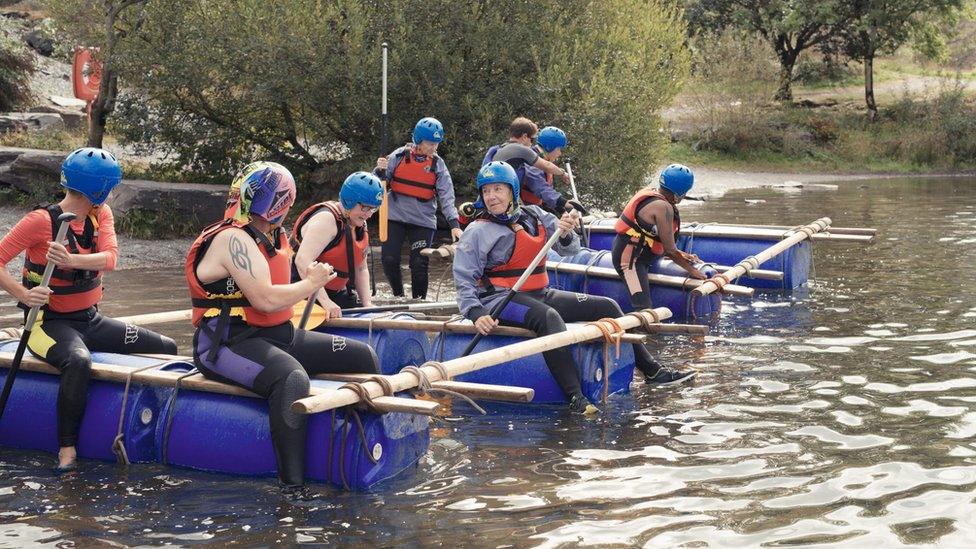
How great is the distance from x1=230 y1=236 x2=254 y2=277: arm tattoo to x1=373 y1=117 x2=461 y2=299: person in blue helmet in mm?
6080

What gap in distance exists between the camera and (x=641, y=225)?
1070cm

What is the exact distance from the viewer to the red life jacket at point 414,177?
1210 centimetres

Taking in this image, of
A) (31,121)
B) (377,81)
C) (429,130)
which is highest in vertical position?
(31,121)

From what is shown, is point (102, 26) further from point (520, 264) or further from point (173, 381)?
point (173, 381)

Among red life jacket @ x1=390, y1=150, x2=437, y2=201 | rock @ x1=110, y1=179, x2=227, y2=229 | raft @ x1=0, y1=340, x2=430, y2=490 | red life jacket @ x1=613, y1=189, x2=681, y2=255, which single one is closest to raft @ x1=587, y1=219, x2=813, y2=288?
red life jacket @ x1=613, y1=189, x2=681, y2=255

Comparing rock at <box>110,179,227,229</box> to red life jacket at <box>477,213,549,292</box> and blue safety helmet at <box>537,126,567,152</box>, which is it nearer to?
blue safety helmet at <box>537,126,567,152</box>

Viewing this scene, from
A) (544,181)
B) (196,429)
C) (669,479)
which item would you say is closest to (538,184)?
(544,181)

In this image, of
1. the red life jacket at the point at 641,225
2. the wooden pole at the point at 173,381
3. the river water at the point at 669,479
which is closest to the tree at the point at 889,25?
the red life jacket at the point at 641,225

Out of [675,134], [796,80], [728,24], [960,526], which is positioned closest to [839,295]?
[960,526]

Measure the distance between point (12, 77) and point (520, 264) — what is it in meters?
20.2

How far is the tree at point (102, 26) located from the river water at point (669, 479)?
9231 millimetres

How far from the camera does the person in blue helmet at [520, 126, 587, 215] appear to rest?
37.4ft

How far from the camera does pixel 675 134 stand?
35594 millimetres

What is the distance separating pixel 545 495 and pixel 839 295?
7522mm
